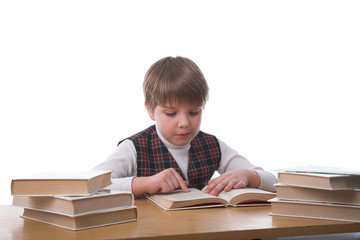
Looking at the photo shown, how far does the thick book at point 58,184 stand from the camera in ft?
3.51

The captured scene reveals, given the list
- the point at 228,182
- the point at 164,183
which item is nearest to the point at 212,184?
the point at 228,182

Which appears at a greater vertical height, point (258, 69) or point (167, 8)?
point (167, 8)

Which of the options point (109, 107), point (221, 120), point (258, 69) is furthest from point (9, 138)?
point (258, 69)

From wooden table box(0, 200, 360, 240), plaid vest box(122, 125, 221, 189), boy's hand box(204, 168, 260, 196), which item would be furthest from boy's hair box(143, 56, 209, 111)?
wooden table box(0, 200, 360, 240)

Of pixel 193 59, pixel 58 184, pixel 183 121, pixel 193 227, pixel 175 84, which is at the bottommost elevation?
pixel 193 227

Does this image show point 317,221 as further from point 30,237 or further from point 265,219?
point 30,237

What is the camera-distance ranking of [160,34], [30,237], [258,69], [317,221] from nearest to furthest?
1. [30,237]
2. [317,221]
3. [160,34]
4. [258,69]

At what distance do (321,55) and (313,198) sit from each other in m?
2.39

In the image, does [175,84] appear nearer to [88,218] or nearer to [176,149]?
[176,149]

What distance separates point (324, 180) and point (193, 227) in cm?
34

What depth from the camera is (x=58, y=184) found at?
1.09m

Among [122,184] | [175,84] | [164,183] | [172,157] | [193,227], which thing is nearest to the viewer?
[193,227]

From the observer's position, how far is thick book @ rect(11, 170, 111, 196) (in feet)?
3.51

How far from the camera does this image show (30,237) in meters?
0.97
